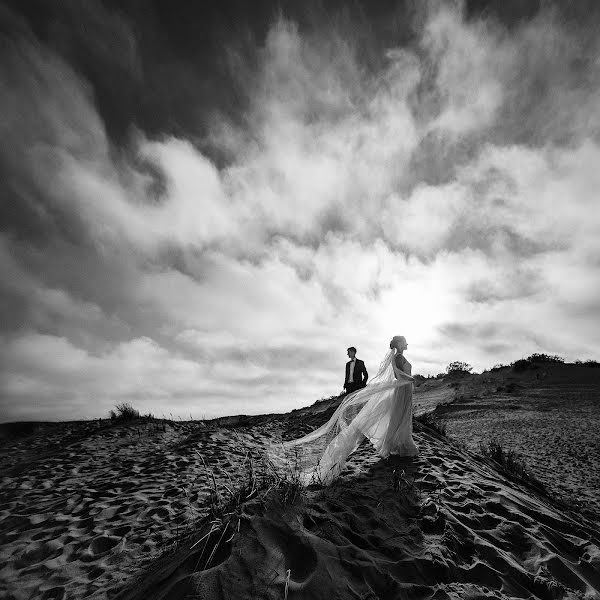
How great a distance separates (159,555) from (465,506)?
3.86 metres

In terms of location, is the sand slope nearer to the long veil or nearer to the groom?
the long veil

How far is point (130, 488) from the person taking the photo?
5.30m

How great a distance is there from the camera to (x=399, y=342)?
686cm

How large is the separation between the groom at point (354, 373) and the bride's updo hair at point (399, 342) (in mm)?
3505

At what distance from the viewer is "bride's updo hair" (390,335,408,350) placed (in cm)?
686

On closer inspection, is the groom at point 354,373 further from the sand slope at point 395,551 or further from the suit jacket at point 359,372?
the sand slope at point 395,551

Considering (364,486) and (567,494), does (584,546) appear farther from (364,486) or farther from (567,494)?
(567,494)

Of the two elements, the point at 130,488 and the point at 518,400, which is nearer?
the point at 130,488

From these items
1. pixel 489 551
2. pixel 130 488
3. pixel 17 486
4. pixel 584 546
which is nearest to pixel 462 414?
pixel 584 546

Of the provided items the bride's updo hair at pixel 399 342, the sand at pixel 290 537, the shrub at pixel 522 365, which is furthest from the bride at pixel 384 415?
the shrub at pixel 522 365

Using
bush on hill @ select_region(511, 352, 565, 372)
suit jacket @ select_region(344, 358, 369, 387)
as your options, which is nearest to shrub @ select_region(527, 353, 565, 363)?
bush on hill @ select_region(511, 352, 565, 372)

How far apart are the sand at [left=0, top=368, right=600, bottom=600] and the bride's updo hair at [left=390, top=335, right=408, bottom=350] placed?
2084 mm

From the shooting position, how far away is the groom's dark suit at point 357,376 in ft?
33.7

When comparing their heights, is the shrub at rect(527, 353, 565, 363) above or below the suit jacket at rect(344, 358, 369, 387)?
above
